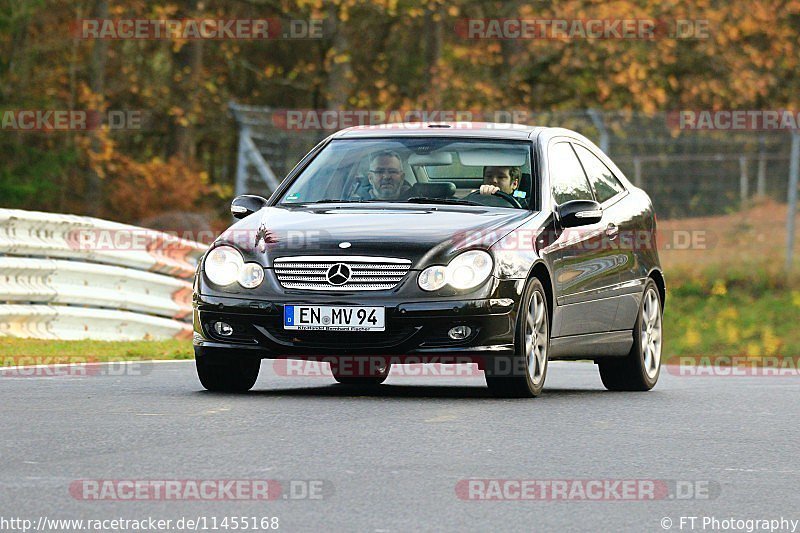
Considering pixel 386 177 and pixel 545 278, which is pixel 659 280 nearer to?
pixel 545 278

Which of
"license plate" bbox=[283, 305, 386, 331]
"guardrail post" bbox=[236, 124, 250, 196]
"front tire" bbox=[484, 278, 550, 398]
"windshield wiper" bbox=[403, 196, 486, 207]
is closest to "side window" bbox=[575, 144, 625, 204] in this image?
"windshield wiper" bbox=[403, 196, 486, 207]

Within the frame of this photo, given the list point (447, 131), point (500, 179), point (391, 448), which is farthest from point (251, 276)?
point (391, 448)

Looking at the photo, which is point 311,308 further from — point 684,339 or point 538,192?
point 684,339

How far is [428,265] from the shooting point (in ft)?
33.7

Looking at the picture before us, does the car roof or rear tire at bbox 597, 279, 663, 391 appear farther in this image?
rear tire at bbox 597, 279, 663, 391

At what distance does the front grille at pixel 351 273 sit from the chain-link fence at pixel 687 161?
15655 millimetres

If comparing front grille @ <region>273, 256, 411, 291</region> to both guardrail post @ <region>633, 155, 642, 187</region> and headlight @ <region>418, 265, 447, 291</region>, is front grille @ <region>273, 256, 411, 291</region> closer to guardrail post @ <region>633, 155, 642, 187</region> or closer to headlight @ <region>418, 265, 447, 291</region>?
headlight @ <region>418, 265, 447, 291</region>

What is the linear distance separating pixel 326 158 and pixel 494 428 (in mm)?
3537

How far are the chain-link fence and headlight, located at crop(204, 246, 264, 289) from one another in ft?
50.2

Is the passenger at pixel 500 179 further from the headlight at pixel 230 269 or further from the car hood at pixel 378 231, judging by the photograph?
the headlight at pixel 230 269

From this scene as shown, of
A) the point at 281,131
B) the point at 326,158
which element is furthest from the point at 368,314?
the point at 281,131

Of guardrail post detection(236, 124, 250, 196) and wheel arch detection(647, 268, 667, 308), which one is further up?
guardrail post detection(236, 124, 250, 196)

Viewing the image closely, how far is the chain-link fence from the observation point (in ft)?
85.5

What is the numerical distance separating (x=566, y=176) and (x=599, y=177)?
81cm
